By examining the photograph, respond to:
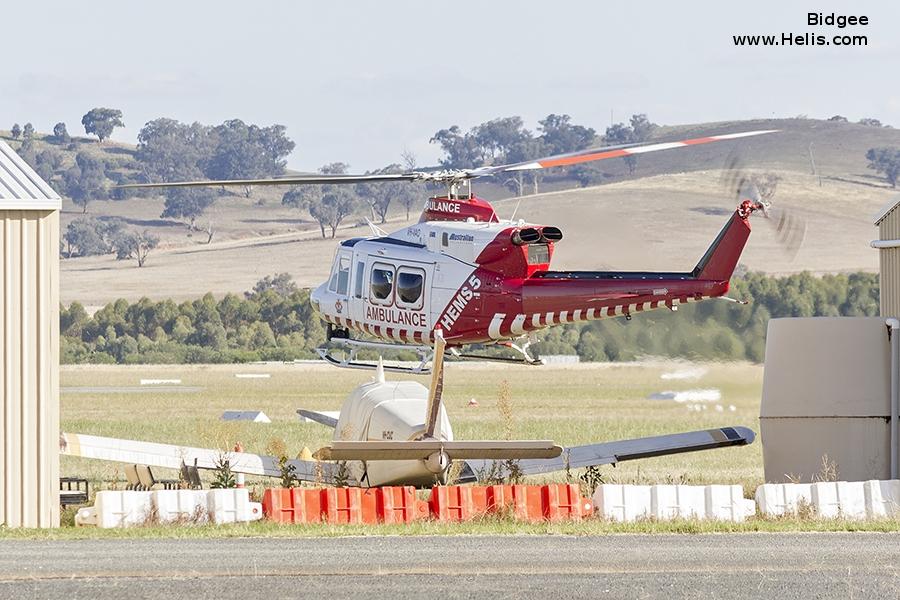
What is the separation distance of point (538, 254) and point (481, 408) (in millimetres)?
32779

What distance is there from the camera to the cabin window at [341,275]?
106ft

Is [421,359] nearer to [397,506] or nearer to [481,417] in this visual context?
[397,506]

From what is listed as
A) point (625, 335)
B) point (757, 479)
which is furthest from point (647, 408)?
point (757, 479)

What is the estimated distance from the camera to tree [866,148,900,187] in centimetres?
18812

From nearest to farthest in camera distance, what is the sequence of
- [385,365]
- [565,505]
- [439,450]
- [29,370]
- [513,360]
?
1. [29,370]
2. [439,450]
3. [565,505]
4. [385,365]
5. [513,360]

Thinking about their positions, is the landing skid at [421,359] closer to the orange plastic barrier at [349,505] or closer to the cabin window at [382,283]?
the cabin window at [382,283]

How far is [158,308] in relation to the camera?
408ft

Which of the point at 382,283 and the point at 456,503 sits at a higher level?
the point at 382,283

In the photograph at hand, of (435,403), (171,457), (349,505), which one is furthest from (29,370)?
(435,403)

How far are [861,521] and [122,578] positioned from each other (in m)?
9.69

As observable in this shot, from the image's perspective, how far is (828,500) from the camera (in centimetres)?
2131

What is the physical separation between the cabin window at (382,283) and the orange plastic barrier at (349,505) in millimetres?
10158

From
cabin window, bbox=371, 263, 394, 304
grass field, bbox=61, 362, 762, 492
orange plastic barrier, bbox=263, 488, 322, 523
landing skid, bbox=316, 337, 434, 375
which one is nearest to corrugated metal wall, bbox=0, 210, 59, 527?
orange plastic barrier, bbox=263, 488, 322, 523

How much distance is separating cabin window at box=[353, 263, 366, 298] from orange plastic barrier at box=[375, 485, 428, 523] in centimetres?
1091
